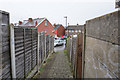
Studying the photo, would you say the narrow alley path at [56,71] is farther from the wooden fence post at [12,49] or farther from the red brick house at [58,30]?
the red brick house at [58,30]

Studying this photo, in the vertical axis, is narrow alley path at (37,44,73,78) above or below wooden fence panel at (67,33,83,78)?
below

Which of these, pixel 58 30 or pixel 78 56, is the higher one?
pixel 58 30

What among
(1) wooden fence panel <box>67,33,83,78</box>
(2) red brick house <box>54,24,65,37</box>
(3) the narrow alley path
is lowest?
(3) the narrow alley path

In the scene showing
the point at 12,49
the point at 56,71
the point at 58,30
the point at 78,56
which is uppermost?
the point at 58,30

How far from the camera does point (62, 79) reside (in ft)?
12.5

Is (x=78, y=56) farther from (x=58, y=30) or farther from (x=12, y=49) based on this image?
(x=58, y=30)

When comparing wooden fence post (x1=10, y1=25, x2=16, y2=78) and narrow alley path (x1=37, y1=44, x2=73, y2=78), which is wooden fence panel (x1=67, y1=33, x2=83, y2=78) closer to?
narrow alley path (x1=37, y1=44, x2=73, y2=78)


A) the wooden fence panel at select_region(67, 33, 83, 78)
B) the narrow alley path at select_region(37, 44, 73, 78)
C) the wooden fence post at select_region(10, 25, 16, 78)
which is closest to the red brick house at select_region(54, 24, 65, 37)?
the narrow alley path at select_region(37, 44, 73, 78)

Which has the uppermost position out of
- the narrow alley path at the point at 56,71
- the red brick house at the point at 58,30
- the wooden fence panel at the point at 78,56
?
the red brick house at the point at 58,30

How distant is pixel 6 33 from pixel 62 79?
3.05 metres

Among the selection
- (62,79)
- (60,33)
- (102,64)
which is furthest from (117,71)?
(60,33)

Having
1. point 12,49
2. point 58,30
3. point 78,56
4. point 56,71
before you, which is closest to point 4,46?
point 12,49

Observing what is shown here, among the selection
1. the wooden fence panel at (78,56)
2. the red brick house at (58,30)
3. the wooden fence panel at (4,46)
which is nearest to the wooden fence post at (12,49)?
the wooden fence panel at (4,46)

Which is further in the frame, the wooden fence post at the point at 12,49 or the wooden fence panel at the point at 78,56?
the wooden fence panel at the point at 78,56
